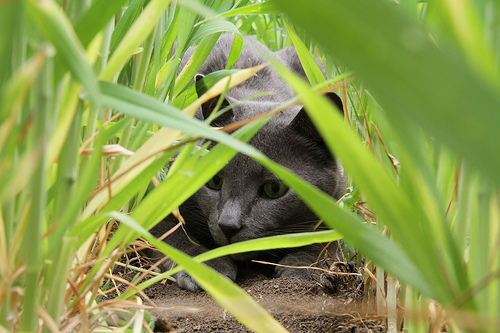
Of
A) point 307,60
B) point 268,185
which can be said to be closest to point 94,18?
point 307,60

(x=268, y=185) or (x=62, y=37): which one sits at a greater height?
(x=62, y=37)

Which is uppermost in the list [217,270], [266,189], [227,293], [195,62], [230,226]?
[195,62]

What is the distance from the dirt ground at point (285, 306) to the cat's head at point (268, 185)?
0.57 feet

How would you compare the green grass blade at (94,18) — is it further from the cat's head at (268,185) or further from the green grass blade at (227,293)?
the cat's head at (268,185)

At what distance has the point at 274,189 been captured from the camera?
1.59 metres

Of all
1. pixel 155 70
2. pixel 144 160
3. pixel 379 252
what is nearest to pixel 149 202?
pixel 144 160

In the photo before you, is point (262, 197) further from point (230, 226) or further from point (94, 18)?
point (94, 18)

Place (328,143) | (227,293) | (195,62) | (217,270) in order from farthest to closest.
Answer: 1. (217,270)
2. (195,62)
3. (227,293)
4. (328,143)

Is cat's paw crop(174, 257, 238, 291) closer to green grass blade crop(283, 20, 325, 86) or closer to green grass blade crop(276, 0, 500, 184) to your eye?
green grass blade crop(283, 20, 325, 86)

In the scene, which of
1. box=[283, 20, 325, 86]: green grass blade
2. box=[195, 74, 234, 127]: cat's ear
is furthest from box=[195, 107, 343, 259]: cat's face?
box=[283, 20, 325, 86]: green grass blade

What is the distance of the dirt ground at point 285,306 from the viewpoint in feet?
2.88

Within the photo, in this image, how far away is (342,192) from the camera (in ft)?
5.93

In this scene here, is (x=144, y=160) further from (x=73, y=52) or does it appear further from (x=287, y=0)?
(x=287, y=0)

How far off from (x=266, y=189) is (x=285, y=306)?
1.99 ft
